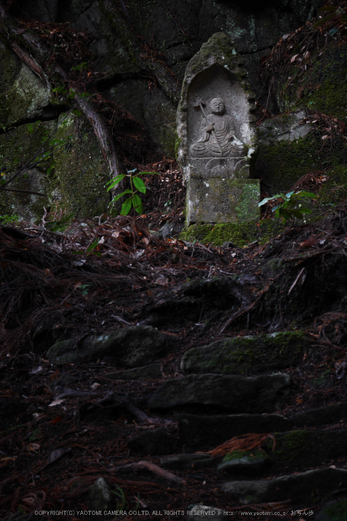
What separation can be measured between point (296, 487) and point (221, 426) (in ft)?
1.38

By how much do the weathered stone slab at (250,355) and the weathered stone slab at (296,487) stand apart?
841 millimetres

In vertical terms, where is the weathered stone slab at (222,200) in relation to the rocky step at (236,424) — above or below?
above

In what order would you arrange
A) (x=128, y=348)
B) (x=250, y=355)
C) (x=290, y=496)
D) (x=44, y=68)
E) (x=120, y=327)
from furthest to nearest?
(x=44, y=68), (x=120, y=327), (x=128, y=348), (x=250, y=355), (x=290, y=496)

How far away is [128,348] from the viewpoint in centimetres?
262

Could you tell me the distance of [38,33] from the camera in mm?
8586

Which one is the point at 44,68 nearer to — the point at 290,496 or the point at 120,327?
the point at 120,327

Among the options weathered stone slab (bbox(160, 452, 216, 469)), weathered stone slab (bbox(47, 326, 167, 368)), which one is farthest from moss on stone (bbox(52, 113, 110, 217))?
weathered stone slab (bbox(160, 452, 216, 469))

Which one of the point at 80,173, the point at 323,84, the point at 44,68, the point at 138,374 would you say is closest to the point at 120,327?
the point at 138,374

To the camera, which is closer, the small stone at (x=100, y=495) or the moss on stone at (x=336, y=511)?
the moss on stone at (x=336, y=511)

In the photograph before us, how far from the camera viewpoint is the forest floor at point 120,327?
5.05 feet

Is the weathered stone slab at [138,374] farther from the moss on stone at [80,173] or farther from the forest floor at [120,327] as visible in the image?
the moss on stone at [80,173]

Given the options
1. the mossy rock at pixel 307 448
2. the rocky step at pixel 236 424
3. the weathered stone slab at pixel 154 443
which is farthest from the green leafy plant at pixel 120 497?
the mossy rock at pixel 307 448

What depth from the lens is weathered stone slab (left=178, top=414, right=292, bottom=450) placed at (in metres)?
1.80

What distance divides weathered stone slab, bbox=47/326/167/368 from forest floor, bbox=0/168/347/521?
3.3 inches
